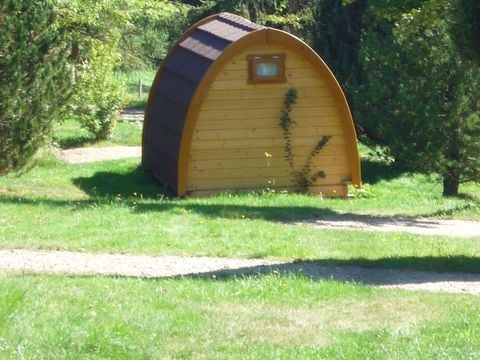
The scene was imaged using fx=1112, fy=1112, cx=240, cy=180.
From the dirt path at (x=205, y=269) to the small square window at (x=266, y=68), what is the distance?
7896mm

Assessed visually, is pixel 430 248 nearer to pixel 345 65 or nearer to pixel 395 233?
pixel 395 233

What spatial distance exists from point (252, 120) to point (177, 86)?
5.65ft

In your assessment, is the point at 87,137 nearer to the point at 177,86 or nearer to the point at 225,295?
the point at 177,86

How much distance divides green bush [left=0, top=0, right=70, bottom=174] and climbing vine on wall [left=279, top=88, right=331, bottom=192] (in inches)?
153

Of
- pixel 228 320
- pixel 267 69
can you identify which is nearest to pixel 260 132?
pixel 267 69

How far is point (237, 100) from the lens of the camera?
19.7 m

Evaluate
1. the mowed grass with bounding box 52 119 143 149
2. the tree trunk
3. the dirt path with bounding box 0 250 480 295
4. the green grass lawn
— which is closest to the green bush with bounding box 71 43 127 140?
the mowed grass with bounding box 52 119 143 149

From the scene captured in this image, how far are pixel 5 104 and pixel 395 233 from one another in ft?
23.0

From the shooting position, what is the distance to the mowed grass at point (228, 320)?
715cm

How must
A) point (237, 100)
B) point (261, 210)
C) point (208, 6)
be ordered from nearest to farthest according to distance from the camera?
point (261, 210) < point (237, 100) < point (208, 6)

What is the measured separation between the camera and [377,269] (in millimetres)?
11609

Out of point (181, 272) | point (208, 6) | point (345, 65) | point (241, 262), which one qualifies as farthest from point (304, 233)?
point (208, 6)

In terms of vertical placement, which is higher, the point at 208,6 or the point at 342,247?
the point at 208,6

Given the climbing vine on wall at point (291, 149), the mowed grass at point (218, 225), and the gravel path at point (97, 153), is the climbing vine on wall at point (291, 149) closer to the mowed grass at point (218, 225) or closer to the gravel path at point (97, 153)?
the mowed grass at point (218, 225)
